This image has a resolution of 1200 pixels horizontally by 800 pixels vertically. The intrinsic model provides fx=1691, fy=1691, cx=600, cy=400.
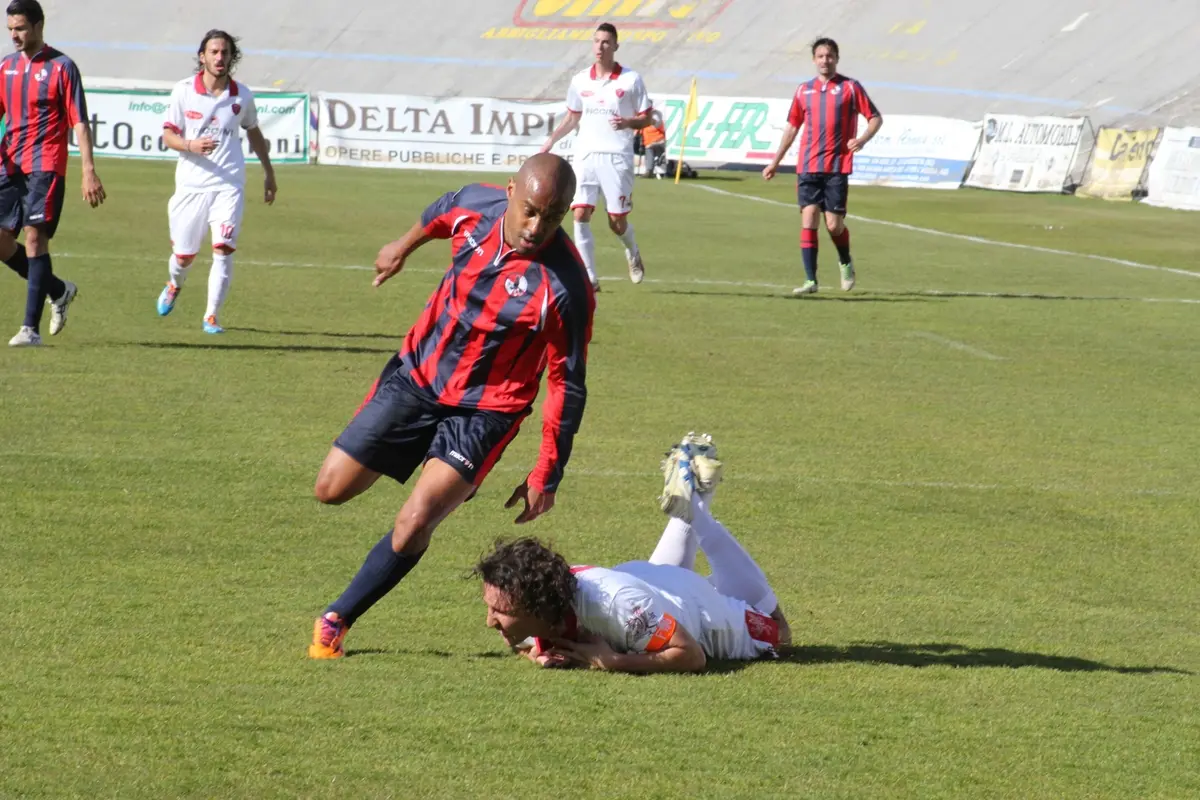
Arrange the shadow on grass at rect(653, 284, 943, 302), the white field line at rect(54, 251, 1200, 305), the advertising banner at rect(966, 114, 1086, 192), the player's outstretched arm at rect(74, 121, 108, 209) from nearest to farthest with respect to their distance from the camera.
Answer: the player's outstretched arm at rect(74, 121, 108, 209)
the shadow on grass at rect(653, 284, 943, 302)
the white field line at rect(54, 251, 1200, 305)
the advertising banner at rect(966, 114, 1086, 192)

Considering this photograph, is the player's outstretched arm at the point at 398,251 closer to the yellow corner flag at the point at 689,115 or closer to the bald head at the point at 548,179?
the bald head at the point at 548,179

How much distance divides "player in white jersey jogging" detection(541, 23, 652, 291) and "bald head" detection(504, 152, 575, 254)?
987cm

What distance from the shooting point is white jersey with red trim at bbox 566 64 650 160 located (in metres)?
15.2

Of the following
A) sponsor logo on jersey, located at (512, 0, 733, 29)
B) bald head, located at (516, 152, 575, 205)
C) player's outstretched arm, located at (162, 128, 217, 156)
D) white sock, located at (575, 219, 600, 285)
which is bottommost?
bald head, located at (516, 152, 575, 205)

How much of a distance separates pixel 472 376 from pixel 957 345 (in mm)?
8573

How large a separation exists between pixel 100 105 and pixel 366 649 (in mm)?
31245

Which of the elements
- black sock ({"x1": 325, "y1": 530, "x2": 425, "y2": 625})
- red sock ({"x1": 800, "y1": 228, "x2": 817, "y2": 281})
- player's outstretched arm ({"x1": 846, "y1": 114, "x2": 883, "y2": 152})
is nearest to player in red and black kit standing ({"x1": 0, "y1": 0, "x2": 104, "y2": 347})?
black sock ({"x1": 325, "y1": 530, "x2": 425, "y2": 625})

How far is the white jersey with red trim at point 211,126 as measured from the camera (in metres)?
12.0

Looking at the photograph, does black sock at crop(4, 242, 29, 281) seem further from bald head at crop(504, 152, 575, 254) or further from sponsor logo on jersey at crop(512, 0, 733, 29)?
sponsor logo on jersey at crop(512, 0, 733, 29)

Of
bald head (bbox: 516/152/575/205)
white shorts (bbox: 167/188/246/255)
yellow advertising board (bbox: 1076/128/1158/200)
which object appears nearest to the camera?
bald head (bbox: 516/152/575/205)

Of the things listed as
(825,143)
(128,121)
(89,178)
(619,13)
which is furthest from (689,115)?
(89,178)

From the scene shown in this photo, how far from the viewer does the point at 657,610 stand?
5.42 metres

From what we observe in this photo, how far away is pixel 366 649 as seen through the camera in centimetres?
561

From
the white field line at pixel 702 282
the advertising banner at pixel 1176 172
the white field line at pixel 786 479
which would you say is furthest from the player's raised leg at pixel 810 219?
the advertising banner at pixel 1176 172
